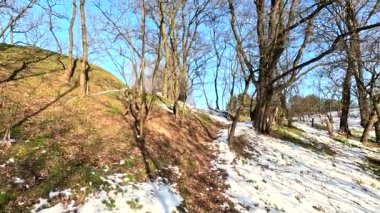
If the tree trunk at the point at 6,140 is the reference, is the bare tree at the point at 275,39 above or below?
above

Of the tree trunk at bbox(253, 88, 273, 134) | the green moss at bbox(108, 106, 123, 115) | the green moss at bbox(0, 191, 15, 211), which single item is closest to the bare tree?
the tree trunk at bbox(253, 88, 273, 134)

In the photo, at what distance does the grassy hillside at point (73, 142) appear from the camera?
28.3ft

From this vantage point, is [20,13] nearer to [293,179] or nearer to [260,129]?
[293,179]

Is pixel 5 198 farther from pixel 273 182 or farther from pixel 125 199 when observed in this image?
pixel 273 182

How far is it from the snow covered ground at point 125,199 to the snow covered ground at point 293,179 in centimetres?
202

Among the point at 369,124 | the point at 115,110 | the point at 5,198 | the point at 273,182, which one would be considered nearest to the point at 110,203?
the point at 5,198

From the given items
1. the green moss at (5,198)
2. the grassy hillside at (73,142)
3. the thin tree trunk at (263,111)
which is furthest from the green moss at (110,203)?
the thin tree trunk at (263,111)

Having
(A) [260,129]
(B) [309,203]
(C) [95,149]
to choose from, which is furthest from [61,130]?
(A) [260,129]

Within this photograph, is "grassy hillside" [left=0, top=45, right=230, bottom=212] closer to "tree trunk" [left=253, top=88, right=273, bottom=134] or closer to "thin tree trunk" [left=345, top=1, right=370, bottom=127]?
"tree trunk" [left=253, top=88, right=273, bottom=134]

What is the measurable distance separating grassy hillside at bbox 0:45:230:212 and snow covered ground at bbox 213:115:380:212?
0.87 m

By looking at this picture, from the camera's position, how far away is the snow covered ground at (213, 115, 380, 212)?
35.5 ft

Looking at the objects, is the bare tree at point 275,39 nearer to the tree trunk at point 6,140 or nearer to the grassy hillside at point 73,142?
the grassy hillside at point 73,142

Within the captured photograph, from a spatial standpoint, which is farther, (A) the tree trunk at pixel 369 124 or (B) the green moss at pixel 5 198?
Result: (A) the tree trunk at pixel 369 124

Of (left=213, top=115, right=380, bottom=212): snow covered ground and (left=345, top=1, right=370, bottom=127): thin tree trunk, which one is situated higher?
(left=345, top=1, right=370, bottom=127): thin tree trunk
